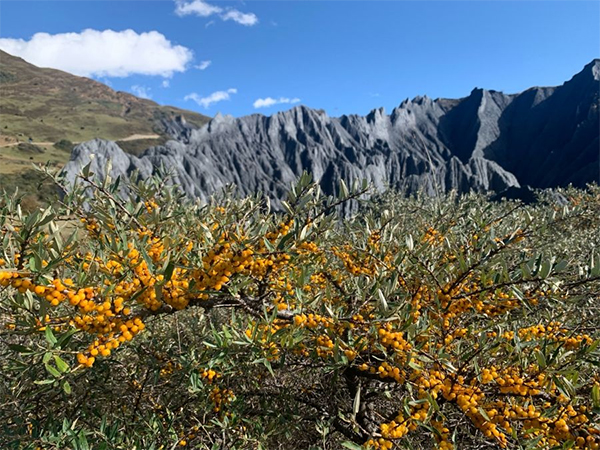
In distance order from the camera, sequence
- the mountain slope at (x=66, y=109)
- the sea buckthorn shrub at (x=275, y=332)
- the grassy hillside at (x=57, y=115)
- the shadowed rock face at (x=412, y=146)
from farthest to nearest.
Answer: the mountain slope at (x=66, y=109)
the grassy hillside at (x=57, y=115)
the shadowed rock face at (x=412, y=146)
the sea buckthorn shrub at (x=275, y=332)

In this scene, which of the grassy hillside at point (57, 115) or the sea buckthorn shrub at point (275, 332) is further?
the grassy hillside at point (57, 115)

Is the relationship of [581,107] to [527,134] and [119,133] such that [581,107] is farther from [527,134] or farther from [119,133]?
[119,133]

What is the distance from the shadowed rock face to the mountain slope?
55004 millimetres

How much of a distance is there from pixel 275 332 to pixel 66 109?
133694mm

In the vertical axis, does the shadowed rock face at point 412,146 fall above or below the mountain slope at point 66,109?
below

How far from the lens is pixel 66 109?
353 feet

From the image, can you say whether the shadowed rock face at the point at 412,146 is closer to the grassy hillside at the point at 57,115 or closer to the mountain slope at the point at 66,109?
the grassy hillside at the point at 57,115

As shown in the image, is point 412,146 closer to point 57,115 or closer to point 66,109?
point 57,115

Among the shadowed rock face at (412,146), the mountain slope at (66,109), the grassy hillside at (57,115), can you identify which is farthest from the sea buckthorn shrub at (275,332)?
the mountain slope at (66,109)

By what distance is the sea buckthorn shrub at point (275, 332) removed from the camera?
5.08 ft

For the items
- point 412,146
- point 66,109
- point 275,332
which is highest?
point 66,109

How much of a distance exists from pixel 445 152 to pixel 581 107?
17.5m

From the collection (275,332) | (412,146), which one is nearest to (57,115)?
(412,146)

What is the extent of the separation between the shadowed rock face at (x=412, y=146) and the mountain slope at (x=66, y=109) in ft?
180
